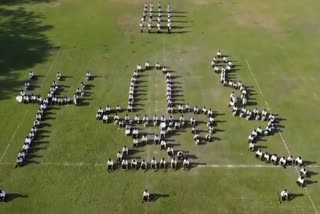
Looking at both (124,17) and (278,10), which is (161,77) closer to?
(124,17)

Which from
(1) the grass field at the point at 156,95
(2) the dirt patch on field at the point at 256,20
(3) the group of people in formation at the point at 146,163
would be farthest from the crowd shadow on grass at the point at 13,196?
(2) the dirt patch on field at the point at 256,20

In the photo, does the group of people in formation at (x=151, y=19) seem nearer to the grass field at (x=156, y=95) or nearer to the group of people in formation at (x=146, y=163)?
the grass field at (x=156, y=95)

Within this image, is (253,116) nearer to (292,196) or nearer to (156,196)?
(292,196)

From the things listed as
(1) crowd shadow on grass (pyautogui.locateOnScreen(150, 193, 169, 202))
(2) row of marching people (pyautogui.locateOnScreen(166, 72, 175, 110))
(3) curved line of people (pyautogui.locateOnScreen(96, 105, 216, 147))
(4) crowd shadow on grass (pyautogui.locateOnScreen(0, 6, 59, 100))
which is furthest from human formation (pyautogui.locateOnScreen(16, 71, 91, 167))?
(1) crowd shadow on grass (pyautogui.locateOnScreen(150, 193, 169, 202))

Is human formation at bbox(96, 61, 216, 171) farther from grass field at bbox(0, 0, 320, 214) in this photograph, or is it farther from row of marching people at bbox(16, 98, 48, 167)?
row of marching people at bbox(16, 98, 48, 167)

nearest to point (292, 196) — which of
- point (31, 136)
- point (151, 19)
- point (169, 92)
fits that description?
point (169, 92)
